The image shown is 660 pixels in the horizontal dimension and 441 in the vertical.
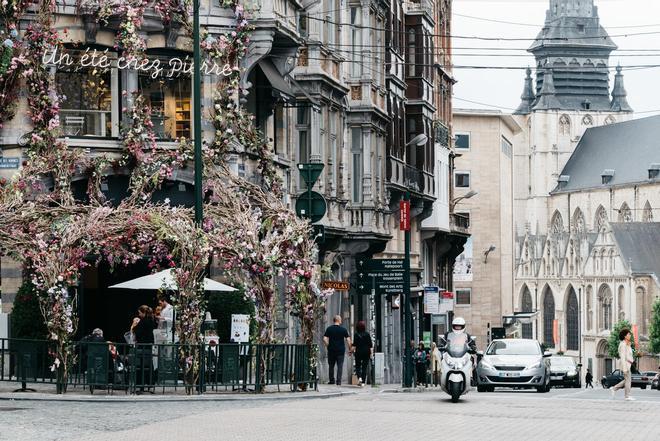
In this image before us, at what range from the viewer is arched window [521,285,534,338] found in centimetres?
17350

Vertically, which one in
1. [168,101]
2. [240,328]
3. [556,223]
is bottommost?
[240,328]

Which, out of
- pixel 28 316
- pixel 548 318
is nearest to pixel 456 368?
pixel 28 316

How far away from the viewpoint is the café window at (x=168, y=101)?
3259cm

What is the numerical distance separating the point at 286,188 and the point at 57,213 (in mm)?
8687

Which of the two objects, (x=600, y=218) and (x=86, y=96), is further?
(x=600, y=218)

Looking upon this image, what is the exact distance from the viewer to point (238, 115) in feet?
107

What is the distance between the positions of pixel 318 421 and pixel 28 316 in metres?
10.4

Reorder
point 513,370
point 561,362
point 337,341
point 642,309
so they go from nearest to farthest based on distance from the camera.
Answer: point 337,341 → point 513,370 → point 561,362 → point 642,309

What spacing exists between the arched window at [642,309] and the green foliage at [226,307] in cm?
12356

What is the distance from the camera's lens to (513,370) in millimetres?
37719

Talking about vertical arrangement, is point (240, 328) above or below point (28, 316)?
below

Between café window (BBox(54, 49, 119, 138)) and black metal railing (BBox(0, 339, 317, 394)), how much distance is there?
18.8 feet

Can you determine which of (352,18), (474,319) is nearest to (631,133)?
(474,319)

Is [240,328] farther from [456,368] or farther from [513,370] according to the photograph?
[513,370]
